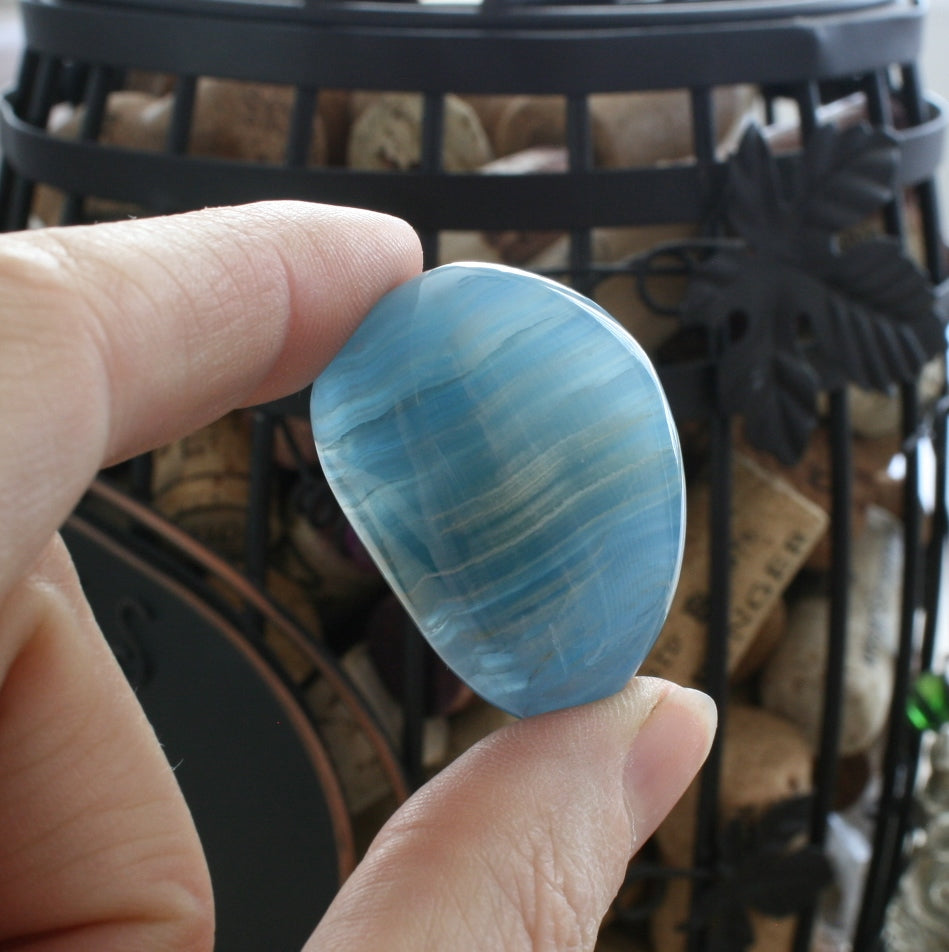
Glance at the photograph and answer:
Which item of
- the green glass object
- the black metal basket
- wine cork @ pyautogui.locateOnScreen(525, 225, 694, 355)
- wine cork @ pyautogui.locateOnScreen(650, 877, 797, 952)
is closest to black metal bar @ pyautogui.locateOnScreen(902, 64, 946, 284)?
the black metal basket

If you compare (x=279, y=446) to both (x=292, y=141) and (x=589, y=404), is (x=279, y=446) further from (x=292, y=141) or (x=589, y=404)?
(x=589, y=404)

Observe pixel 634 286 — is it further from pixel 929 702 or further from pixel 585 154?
pixel 929 702

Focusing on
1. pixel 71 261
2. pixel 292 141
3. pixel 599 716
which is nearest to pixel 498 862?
pixel 599 716

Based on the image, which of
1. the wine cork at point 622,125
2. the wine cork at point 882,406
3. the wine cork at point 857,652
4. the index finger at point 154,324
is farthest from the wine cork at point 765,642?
the index finger at point 154,324

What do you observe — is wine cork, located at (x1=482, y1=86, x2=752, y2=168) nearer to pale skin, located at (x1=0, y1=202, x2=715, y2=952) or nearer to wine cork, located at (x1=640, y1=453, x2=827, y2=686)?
wine cork, located at (x1=640, y1=453, x2=827, y2=686)

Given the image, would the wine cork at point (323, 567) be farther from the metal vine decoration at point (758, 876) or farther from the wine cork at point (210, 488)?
the metal vine decoration at point (758, 876)

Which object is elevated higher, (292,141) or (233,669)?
(292,141)
